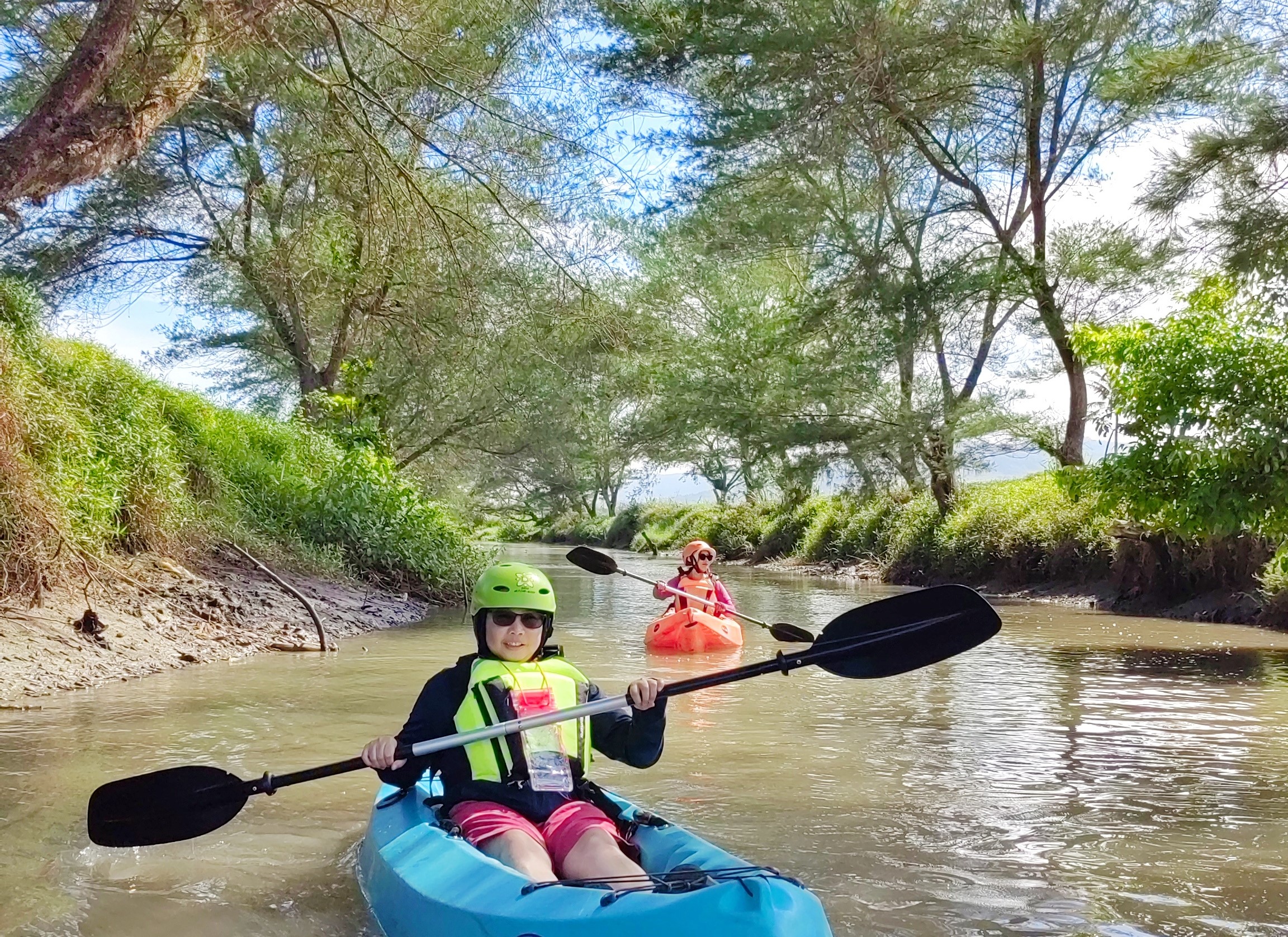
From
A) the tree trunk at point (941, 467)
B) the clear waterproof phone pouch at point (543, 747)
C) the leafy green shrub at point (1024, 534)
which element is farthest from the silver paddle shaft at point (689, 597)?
the tree trunk at point (941, 467)

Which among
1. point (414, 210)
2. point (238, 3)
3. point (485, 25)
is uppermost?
point (485, 25)

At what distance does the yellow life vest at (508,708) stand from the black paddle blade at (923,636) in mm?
803

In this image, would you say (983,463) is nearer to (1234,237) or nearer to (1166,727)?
(1234,237)

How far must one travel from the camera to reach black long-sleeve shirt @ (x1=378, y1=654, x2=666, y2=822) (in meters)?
3.70

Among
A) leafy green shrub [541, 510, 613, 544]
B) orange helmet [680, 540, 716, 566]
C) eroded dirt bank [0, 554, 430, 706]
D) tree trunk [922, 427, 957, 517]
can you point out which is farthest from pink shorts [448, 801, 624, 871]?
leafy green shrub [541, 510, 613, 544]

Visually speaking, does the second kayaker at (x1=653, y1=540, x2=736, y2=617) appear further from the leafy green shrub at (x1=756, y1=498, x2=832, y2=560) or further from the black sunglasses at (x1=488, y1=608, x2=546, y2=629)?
the leafy green shrub at (x1=756, y1=498, x2=832, y2=560)

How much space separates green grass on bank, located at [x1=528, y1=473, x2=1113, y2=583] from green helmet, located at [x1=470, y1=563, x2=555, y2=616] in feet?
31.5

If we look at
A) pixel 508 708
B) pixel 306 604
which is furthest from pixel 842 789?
pixel 306 604

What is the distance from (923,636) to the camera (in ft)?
13.1

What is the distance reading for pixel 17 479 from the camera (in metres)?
7.23

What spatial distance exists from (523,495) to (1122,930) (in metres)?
18.5

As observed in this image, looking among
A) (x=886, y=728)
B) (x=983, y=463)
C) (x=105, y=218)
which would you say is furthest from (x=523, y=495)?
(x=886, y=728)

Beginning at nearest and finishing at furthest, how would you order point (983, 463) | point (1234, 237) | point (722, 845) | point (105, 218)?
point (722, 845) → point (1234, 237) → point (105, 218) → point (983, 463)

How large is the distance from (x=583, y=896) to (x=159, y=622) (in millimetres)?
6507
